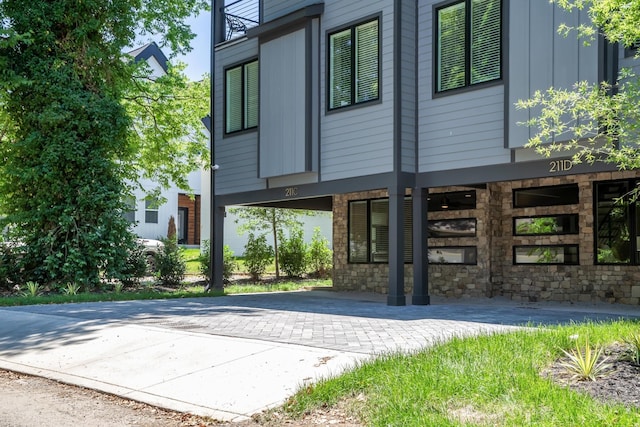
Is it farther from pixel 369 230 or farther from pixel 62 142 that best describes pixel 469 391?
pixel 62 142

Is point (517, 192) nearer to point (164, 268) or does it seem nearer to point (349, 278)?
point (349, 278)

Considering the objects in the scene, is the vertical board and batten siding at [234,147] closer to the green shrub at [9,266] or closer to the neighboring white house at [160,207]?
the green shrub at [9,266]

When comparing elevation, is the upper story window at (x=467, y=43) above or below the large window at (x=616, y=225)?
above

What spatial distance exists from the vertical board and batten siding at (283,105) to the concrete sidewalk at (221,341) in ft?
12.8

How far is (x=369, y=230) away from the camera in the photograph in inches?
691

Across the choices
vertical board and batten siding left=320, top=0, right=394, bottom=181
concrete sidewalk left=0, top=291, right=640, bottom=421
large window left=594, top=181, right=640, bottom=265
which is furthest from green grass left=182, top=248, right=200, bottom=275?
large window left=594, top=181, right=640, bottom=265

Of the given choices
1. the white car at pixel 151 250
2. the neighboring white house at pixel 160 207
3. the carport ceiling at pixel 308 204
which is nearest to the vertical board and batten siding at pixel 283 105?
the carport ceiling at pixel 308 204

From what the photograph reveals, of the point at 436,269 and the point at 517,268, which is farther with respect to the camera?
the point at 436,269

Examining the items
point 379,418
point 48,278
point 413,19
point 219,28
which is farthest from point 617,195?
point 48,278

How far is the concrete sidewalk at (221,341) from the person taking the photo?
21.1 ft

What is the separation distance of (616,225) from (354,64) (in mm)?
Answer: 6160

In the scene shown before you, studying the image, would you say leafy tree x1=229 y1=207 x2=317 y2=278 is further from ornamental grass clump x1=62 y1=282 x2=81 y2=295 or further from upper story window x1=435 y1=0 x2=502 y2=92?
upper story window x1=435 y1=0 x2=502 y2=92

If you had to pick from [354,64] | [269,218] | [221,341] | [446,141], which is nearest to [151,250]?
[269,218]

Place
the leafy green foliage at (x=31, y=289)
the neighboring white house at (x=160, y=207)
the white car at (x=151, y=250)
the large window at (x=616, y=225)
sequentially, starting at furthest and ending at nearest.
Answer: the neighboring white house at (x=160, y=207), the white car at (x=151, y=250), the leafy green foliage at (x=31, y=289), the large window at (x=616, y=225)
